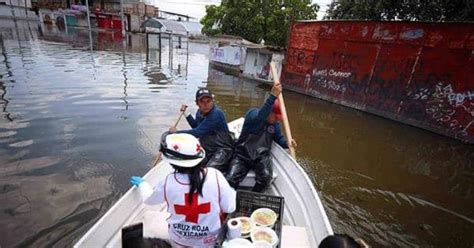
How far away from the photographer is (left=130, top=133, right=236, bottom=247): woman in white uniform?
214 centimetres

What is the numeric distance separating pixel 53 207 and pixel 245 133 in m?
3.29

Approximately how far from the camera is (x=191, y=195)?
2229 mm

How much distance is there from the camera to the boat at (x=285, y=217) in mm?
2623

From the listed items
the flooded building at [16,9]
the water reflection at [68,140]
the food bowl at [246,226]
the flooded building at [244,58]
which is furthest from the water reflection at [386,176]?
the flooded building at [16,9]

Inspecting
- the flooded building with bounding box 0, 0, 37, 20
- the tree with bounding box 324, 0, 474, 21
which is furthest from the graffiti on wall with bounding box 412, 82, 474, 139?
the flooded building with bounding box 0, 0, 37, 20

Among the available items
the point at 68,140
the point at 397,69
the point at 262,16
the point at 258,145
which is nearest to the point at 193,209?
the point at 258,145

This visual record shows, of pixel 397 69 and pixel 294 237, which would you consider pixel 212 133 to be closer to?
pixel 294 237

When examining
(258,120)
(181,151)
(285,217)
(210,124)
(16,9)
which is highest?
(181,151)

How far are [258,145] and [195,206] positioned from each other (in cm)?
228

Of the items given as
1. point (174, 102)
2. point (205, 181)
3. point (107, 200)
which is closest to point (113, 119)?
point (174, 102)

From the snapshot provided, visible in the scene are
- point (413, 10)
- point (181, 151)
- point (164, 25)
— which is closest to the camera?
point (181, 151)

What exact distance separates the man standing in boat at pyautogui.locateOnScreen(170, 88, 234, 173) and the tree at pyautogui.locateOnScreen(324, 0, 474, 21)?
12.7 m

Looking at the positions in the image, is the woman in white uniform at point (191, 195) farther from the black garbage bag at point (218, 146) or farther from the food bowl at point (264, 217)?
the black garbage bag at point (218, 146)

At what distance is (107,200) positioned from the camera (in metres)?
4.91
